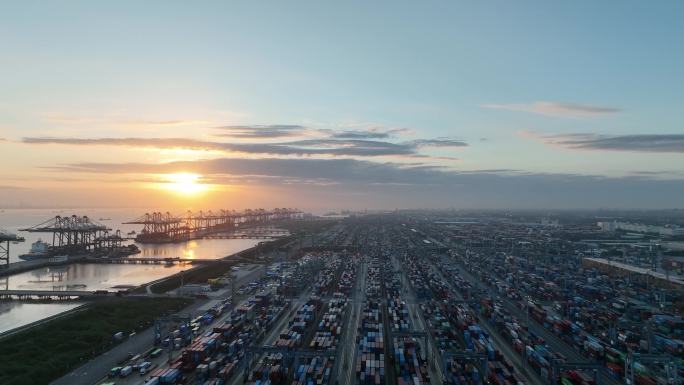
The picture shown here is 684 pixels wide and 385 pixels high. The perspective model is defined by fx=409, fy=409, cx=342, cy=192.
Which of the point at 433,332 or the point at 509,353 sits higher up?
the point at 433,332

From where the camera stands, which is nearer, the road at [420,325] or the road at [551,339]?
the road at [551,339]

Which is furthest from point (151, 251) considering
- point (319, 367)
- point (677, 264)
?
point (677, 264)

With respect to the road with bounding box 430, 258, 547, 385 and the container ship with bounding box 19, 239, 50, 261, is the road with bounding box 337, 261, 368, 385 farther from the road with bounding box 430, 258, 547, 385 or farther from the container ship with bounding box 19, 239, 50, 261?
the container ship with bounding box 19, 239, 50, 261

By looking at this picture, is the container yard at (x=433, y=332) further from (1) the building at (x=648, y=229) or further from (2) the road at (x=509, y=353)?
(1) the building at (x=648, y=229)

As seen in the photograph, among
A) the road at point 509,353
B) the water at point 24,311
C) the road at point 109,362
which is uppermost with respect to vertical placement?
the road at point 509,353

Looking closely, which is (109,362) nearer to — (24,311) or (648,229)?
(24,311)

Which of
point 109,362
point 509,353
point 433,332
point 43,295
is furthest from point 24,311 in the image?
point 509,353

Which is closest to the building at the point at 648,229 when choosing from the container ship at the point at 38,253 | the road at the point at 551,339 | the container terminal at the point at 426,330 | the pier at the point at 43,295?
the container terminal at the point at 426,330

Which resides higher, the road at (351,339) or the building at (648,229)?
the building at (648,229)
